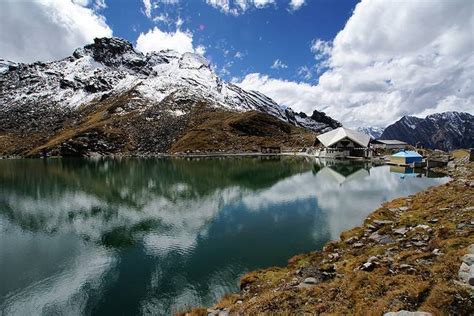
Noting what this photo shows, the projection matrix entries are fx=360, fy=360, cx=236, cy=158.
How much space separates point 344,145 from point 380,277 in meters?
134

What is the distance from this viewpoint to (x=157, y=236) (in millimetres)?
35438

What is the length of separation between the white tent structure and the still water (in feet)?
213

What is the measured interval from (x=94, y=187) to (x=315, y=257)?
60.7 metres

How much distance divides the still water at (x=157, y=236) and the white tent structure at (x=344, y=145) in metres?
65.1

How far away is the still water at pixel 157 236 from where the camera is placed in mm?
22500

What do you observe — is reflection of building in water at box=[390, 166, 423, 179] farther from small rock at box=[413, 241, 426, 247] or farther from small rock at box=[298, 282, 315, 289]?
small rock at box=[298, 282, 315, 289]

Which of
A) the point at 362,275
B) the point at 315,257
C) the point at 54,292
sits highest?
the point at 362,275

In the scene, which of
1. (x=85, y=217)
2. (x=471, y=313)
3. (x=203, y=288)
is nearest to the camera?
(x=471, y=313)

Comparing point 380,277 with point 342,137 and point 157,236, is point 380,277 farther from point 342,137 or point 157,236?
point 342,137

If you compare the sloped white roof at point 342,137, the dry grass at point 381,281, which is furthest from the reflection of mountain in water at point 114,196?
the sloped white roof at point 342,137

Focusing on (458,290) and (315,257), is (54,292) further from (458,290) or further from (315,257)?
(458,290)

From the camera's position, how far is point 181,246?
31.6 m

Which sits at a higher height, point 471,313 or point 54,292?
point 471,313

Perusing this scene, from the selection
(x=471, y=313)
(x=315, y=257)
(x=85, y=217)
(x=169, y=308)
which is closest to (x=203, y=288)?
(x=169, y=308)
